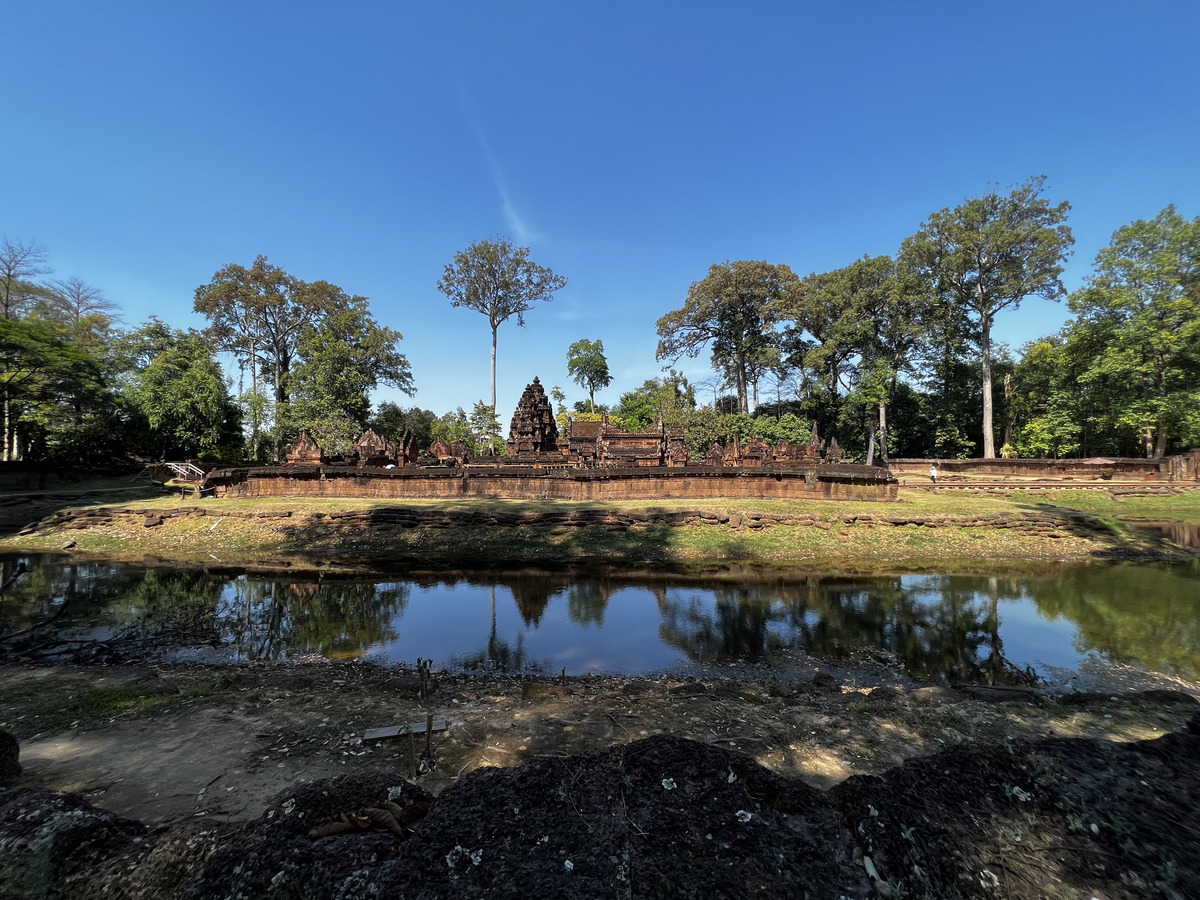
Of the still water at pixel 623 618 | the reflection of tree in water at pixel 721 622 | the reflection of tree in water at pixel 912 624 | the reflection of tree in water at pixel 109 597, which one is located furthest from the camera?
the reflection of tree in water at pixel 109 597

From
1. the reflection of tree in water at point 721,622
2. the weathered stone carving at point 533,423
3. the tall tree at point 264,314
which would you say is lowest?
the reflection of tree in water at point 721,622

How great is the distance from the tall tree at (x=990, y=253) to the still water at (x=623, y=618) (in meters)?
27.0

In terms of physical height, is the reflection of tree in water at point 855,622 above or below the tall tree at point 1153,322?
below

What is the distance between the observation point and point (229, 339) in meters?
36.9

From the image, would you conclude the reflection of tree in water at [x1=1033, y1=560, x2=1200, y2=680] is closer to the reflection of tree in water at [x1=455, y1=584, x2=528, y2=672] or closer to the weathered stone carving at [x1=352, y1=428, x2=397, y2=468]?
the reflection of tree in water at [x1=455, y1=584, x2=528, y2=672]

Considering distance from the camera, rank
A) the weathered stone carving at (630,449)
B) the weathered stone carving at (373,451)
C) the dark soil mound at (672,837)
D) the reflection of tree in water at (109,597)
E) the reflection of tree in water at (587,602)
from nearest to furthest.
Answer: the dark soil mound at (672,837) < the reflection of tree in water at (109,597) < the reflection of tree in water at (587,602) < the weathered stone carving at (373,451) < the weathered stone carving at (630,449)

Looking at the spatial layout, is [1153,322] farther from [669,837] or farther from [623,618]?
[669,837]

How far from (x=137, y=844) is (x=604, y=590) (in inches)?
359

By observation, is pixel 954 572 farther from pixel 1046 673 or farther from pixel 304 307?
pixel 304 307

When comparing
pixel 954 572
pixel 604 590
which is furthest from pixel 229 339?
pixel 954 572

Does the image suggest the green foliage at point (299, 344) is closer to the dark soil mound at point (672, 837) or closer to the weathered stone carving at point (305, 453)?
the weathered stone carving at point (305, 453)

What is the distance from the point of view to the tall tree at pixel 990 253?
100 ft

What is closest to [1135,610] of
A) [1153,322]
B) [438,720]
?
[438,720]

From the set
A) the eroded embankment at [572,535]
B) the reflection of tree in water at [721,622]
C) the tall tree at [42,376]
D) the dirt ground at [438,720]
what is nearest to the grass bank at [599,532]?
the eroded embankment at [572,535]
